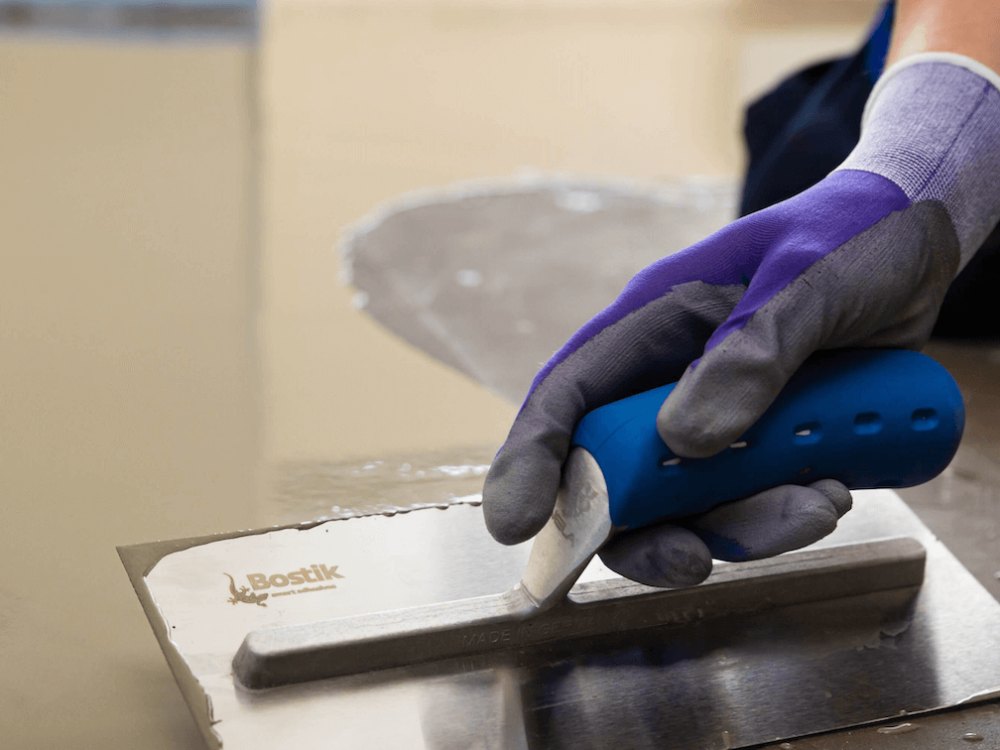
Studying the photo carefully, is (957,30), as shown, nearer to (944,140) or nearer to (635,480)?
(944,140)

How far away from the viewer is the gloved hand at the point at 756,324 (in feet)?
2.83

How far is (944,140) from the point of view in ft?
3.28

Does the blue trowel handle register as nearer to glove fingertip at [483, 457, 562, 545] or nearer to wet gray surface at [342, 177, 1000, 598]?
glove fingertip at [483, 457, 562, 545]

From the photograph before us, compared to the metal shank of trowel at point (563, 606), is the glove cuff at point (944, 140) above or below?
above

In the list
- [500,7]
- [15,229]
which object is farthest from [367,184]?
[500,7]

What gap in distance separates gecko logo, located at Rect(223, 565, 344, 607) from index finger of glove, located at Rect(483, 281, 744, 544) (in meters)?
0.19

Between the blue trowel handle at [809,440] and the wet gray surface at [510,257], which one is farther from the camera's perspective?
the wet gray surface at [510,257]

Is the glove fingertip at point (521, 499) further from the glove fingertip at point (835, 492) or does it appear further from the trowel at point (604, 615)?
the glove fingertip at point (835, 492)

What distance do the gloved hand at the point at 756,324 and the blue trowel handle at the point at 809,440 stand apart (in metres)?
0.01

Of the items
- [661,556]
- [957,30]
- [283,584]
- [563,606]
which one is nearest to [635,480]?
[661,556]

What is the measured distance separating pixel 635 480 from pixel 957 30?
0.47m

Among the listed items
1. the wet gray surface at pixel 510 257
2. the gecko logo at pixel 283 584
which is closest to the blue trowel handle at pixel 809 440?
the gecko logo at pixel 283 584

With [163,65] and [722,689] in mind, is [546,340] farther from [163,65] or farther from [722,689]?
[163,65]

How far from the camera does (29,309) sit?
1544 millimetres
